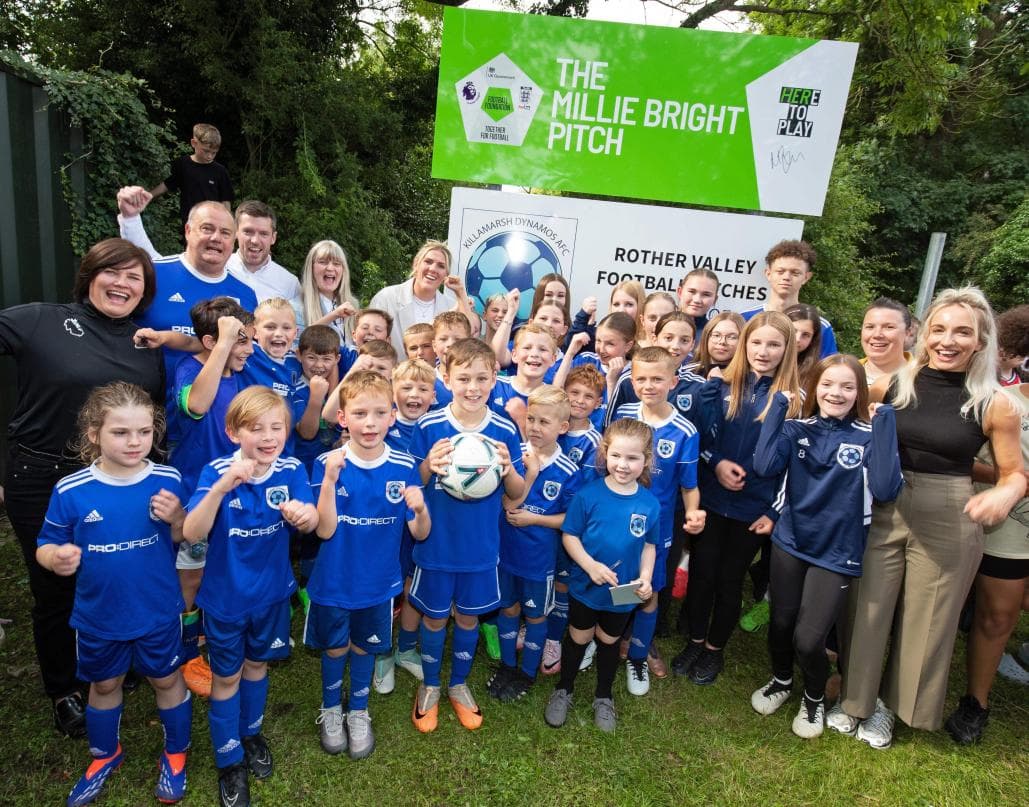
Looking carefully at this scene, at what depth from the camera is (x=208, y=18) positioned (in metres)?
8.81

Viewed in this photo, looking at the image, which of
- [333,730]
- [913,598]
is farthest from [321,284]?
[913,598]

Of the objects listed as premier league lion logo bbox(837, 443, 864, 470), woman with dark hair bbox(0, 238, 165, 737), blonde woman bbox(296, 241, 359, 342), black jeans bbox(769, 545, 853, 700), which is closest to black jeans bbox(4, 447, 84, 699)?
woman with dark hair bbox(0, 238, 165, 737)

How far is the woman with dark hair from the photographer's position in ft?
8.73

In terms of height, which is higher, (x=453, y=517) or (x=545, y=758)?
(x=453, y=517)

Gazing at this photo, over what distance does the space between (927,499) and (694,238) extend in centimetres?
346

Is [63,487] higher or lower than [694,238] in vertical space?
lower

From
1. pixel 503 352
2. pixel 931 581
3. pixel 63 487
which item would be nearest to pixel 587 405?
pixel 503 352

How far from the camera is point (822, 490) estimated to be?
3.17 metres

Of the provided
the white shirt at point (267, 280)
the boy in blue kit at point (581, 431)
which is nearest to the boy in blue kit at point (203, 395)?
the white shirt at point (267, 280)

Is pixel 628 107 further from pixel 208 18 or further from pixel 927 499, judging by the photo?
pixel 208 18

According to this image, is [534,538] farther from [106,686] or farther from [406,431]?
[106,686]

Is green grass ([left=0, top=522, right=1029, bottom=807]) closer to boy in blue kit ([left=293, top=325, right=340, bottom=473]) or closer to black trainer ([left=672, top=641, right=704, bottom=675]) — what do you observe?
black trainer ([left=672, top=641, right=704, bottom=675])

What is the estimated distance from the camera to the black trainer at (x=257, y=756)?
2846 mm

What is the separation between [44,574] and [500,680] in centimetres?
235
